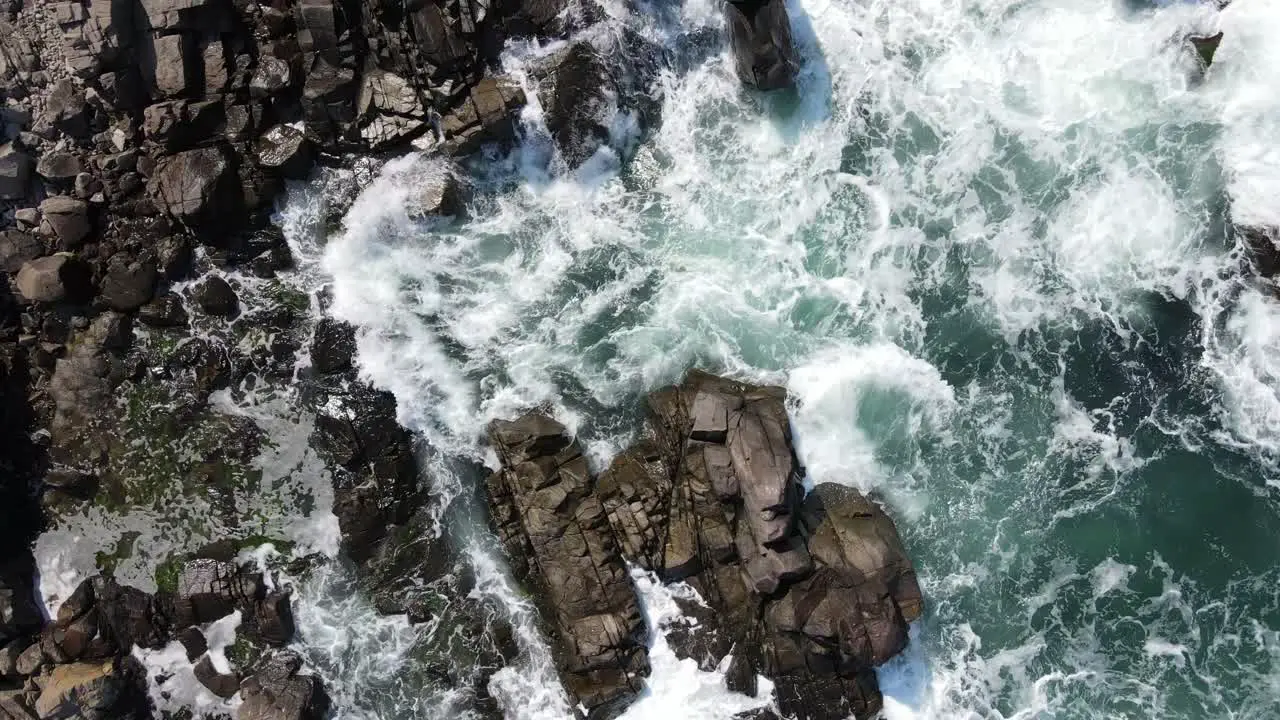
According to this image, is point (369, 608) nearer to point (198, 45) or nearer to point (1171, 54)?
point (198, 45)

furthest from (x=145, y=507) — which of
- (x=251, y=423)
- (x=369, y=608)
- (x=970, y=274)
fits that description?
(x=970, y=274)

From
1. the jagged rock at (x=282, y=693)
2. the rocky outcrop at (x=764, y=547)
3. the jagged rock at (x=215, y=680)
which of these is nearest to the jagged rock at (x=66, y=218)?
the jagged rock at (x=215, y=680)

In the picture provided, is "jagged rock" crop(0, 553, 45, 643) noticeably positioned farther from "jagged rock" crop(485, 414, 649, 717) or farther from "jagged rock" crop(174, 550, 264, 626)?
"jagged rock" crop(485, 414, 649, 717)

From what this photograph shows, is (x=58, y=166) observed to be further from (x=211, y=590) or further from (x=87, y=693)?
(x=87, y=693)

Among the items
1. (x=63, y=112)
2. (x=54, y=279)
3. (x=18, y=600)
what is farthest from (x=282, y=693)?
(x=63, y=112)

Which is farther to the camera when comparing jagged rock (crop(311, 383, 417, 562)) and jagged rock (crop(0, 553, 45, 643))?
jagged rock (crop(311, 383, 417, 562))

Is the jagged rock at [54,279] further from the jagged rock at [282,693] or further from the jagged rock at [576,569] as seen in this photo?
the jagged rock at [576,569]

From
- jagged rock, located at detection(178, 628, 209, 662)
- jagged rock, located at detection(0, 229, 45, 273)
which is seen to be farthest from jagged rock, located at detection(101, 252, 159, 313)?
jagged rock, located at detection(178, 628, 209, 662)
